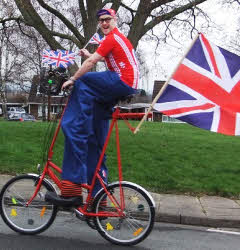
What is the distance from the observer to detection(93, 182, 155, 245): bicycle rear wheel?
419 cm

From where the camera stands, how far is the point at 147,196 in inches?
163

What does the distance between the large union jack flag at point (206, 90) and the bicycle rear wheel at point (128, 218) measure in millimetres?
895

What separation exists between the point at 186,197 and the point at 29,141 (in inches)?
218

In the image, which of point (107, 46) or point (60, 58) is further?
point (60, 58)

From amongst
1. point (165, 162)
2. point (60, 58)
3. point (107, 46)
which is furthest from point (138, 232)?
point (165, 162)

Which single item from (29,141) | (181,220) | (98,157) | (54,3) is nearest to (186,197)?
(181,220)

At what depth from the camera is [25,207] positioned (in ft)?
14.9

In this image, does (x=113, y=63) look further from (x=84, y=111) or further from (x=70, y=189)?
(x=70, y=189)

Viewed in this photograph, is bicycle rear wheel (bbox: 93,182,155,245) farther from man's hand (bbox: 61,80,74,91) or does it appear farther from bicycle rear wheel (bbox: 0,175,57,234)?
man's hand (bbox: 61,80,74,91)

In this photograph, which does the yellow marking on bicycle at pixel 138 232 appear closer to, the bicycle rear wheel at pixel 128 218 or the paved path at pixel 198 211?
the bicycle rear wheel at pixel 128 218

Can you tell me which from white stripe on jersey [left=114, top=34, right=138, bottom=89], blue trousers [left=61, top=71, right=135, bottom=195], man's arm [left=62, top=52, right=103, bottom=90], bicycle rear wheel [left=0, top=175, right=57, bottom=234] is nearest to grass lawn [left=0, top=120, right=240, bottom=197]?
bicycle rear wheel [left=0, top=175, right=57, bottom=234]

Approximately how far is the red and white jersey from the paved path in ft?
7.23

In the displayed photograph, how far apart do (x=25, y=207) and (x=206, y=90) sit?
2270 millimetres

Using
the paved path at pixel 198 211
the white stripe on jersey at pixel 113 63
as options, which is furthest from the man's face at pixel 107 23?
the paved path at pixel 198 211
